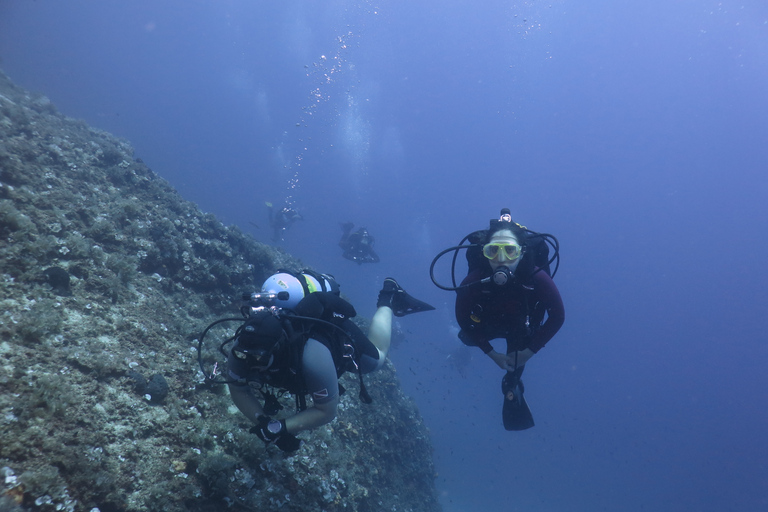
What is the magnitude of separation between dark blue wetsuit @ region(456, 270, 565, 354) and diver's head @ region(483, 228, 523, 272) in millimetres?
294

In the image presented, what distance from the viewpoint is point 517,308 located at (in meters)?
4.98

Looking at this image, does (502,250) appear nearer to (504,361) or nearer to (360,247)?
(504,361)

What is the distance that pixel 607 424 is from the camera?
302 feet

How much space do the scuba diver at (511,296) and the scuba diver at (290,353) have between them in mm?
1647

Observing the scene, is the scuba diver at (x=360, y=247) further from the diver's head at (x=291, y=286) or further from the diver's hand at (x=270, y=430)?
the diver's hand at (x=270, y=430)

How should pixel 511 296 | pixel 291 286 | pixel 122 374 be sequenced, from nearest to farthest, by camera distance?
pixel 291 286
pixel 122 374
pixel 511 296

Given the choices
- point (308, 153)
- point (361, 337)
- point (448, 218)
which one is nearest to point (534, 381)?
point (448, 218)

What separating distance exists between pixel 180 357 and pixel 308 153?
161m

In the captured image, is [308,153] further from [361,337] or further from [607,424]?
[361,337]

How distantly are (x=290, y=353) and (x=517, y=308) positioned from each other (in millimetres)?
3355

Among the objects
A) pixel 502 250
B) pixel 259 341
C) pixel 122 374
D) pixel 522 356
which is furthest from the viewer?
pixel 522 356

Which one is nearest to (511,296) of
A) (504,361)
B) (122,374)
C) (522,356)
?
(522,356)

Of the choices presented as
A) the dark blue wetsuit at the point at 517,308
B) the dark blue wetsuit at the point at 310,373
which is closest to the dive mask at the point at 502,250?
the dark blue wetsuit at the point at 517,308

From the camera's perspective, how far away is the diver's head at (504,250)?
464 cm
